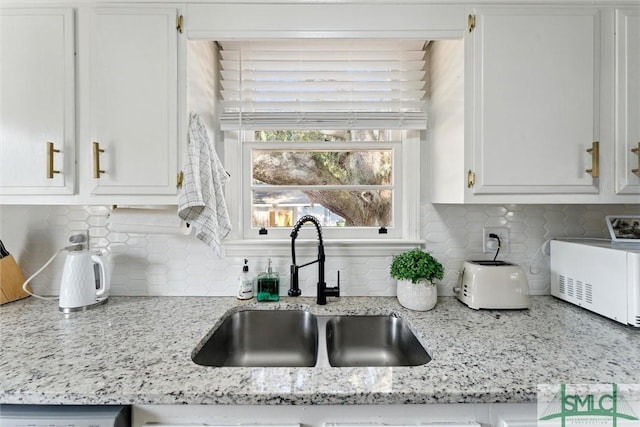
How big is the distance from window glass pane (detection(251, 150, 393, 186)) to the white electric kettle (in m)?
0.82

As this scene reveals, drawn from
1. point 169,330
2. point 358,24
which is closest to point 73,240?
point 169,330

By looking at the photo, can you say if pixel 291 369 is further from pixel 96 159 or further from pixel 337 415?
pixel 96 159

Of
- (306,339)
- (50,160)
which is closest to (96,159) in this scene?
(50,160)

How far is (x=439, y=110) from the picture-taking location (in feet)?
4.58

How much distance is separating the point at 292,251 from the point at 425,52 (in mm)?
1214

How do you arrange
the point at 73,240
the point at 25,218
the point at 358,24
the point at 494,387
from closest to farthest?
1. the point at 494,387
2. the point at 358,24
3. the point at 73,240
4. the point at 25,218

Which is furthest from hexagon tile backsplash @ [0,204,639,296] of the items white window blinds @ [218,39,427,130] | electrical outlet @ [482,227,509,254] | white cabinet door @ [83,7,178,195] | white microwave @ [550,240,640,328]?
white window blinds @ [218,39,427,130]

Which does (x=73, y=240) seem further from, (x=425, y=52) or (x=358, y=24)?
(x=425, y=52)

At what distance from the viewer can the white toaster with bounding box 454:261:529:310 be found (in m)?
1.26

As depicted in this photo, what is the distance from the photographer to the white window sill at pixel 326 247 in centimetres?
146

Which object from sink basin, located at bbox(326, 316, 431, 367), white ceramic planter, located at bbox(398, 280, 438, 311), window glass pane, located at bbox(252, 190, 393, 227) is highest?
window glass pane, located at bbox(252, 190, 393, 227)

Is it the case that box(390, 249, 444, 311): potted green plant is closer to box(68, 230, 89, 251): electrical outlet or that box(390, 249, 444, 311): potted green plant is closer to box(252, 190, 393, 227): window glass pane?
box(252, 190, 393, 227): window glass pane

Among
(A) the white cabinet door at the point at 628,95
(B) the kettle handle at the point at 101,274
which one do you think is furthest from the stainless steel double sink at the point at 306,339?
(A) the white cabinet door at the point at 628,95

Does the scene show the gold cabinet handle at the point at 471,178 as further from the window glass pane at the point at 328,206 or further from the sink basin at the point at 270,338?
the sink basin at the point at 270,338
